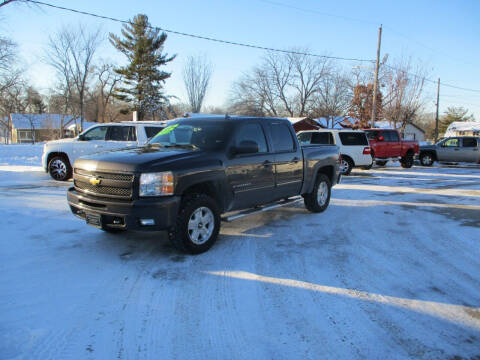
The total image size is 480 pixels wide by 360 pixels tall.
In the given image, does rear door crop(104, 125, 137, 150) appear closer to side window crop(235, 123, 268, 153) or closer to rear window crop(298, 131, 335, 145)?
side window crop(235, 123, 268, 153)

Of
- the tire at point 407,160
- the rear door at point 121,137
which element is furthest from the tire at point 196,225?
the tire at point 407,160

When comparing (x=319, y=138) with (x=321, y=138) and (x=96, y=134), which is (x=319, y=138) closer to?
(x=321, y=138)

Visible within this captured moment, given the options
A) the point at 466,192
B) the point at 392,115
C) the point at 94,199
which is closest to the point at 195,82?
the point at 392,115

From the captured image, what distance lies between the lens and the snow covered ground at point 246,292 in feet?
9.35

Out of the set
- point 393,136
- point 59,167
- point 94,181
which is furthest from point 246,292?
point 393,136

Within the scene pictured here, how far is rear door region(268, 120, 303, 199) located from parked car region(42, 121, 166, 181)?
5919mm

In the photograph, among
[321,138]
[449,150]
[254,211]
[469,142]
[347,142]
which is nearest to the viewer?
[254,211]

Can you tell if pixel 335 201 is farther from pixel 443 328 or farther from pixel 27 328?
pixel 27 328

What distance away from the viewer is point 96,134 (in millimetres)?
11258

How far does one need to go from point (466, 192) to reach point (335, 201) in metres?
5.01

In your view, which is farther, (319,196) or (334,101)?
(334,101)

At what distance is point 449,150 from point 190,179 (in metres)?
20.8

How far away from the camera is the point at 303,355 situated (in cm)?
273

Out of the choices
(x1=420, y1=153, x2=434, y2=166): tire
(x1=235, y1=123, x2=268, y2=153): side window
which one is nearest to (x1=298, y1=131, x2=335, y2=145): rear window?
(x1=235, y1=123, x2=268, y2=153): side window
